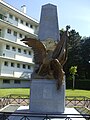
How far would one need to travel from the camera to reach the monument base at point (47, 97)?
10281mm

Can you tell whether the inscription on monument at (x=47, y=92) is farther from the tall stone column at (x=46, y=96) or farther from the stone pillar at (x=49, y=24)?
the stone pillar at (x=49, y=24)

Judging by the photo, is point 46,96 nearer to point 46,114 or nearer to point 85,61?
point 46,114

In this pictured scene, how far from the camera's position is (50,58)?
35.6ft

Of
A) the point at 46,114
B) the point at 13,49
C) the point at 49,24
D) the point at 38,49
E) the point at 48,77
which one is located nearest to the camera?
the point at 46,114

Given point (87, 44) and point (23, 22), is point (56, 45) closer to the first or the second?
point (23, 22)

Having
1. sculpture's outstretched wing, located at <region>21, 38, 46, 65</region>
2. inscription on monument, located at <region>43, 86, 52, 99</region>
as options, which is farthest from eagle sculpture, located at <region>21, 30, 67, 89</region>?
inscription on monument, located at <region>43, 86, 52, 99</region>

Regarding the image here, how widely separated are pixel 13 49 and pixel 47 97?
30654 mm

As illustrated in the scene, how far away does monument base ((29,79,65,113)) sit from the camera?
33.7 ft

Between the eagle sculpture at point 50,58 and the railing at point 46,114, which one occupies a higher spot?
the eagle sculpture at point 50,58

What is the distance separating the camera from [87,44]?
50.2 m

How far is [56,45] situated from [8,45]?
28.8 meters

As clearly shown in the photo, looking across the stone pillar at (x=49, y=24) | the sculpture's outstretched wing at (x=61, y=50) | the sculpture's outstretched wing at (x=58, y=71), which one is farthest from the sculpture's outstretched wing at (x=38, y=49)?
the stone pillar at (x=49, y=24)

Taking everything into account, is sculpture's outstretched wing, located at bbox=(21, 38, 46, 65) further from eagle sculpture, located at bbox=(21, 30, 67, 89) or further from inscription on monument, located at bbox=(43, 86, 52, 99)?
inscription on monument, located at bbox=(43, 86, 52, 99)

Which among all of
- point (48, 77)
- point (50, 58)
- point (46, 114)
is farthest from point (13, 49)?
point (46, 114)
